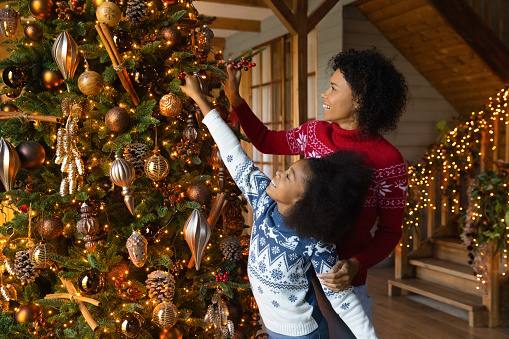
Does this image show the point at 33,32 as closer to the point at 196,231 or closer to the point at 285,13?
the point at 196,231

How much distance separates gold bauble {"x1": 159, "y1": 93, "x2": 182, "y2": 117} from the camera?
157cm

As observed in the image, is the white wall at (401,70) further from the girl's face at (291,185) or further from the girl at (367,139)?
the girl's face at (291,185)

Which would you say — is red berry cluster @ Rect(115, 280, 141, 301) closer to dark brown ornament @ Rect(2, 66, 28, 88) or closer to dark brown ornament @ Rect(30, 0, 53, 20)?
dark brown ornament @ Rect(2, 66, 28, 88)

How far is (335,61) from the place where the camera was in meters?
1.60

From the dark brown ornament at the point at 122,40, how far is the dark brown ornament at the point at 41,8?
0.24m

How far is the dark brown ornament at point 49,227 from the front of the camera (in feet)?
5.18

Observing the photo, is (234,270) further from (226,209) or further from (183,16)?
(183,16)

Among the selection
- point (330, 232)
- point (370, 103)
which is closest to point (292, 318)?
point (330, 232)

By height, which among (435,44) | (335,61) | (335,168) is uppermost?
(435,44)

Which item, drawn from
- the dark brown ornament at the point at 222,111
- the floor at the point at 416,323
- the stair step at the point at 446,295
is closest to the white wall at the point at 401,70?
the stair step at the point at 446,295

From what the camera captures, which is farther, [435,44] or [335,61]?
[435,44]

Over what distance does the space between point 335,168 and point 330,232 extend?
163 mm

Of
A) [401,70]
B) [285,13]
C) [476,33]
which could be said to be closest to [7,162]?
[285,13]

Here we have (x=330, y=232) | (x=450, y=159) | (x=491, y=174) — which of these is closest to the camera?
(x=330, y=232)
